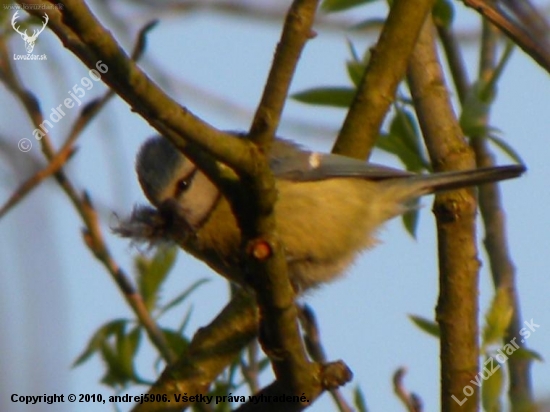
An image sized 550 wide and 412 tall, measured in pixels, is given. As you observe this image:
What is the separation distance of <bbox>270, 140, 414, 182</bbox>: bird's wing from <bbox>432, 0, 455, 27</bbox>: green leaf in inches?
18.5

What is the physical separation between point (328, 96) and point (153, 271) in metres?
0.71

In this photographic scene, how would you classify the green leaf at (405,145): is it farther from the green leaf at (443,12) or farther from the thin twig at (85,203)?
the thin twig at (85,203)

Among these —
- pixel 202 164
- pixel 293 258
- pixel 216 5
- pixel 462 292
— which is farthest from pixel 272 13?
pixel 202 164

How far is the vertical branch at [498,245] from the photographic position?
7.86 feet

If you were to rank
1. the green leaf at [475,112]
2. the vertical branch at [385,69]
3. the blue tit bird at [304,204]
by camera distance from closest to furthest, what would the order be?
the vertical branch at [385,69]
the green leaf at [475,112]
the blue tit bird at [304,204]

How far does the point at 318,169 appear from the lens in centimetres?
292

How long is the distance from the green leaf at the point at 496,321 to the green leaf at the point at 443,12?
868mm

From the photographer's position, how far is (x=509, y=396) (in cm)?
234

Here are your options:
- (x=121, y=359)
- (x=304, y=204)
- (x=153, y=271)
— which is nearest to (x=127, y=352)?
(x=121, y=359)

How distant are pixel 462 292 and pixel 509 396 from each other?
33 cm

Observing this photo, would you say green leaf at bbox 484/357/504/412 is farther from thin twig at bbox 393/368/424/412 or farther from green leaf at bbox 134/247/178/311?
green leaf at bbox 134/247/178/311

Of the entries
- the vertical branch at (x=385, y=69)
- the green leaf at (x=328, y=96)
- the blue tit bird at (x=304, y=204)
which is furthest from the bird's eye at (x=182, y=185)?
the vertical branch at (x=385, y=69)

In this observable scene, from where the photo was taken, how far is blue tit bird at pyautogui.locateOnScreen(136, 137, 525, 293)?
109 inches

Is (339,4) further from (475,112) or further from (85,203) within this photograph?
(85,203)
